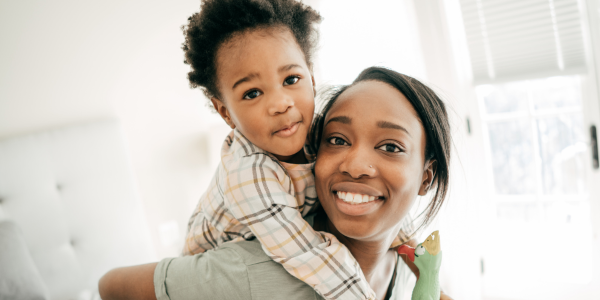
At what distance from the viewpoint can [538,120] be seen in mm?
2725

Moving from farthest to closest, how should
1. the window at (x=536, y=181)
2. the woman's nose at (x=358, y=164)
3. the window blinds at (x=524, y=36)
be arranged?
the window at (x=536, y=181)
the window blinds at (x=524, y=36)
the woman's nose at (x=358, y=164)

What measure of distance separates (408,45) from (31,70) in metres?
2.43

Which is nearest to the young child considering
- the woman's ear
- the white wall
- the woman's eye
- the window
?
the woman's eye

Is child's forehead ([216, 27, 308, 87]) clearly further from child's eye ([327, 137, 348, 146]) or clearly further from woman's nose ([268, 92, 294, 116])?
child's eye ([327, 137, 348, 146])

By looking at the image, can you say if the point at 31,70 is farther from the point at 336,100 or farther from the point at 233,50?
the point at 336,100

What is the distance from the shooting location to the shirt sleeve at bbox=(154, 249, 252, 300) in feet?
3.07

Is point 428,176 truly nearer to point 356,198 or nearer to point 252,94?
point 356,198

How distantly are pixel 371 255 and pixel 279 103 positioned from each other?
0.57 m

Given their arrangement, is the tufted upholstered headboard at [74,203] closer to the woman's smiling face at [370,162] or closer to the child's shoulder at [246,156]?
the child's shoulder at [246,156]

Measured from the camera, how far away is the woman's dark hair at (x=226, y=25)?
0.94 meters

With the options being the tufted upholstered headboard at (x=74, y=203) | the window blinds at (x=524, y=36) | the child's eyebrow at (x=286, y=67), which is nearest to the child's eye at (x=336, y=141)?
the child's eyebrow at (x=286, y=67)

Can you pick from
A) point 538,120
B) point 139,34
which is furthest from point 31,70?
point 538,120

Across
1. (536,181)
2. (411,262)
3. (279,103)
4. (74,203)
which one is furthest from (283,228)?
(536,181)

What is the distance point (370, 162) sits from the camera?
0.89m
